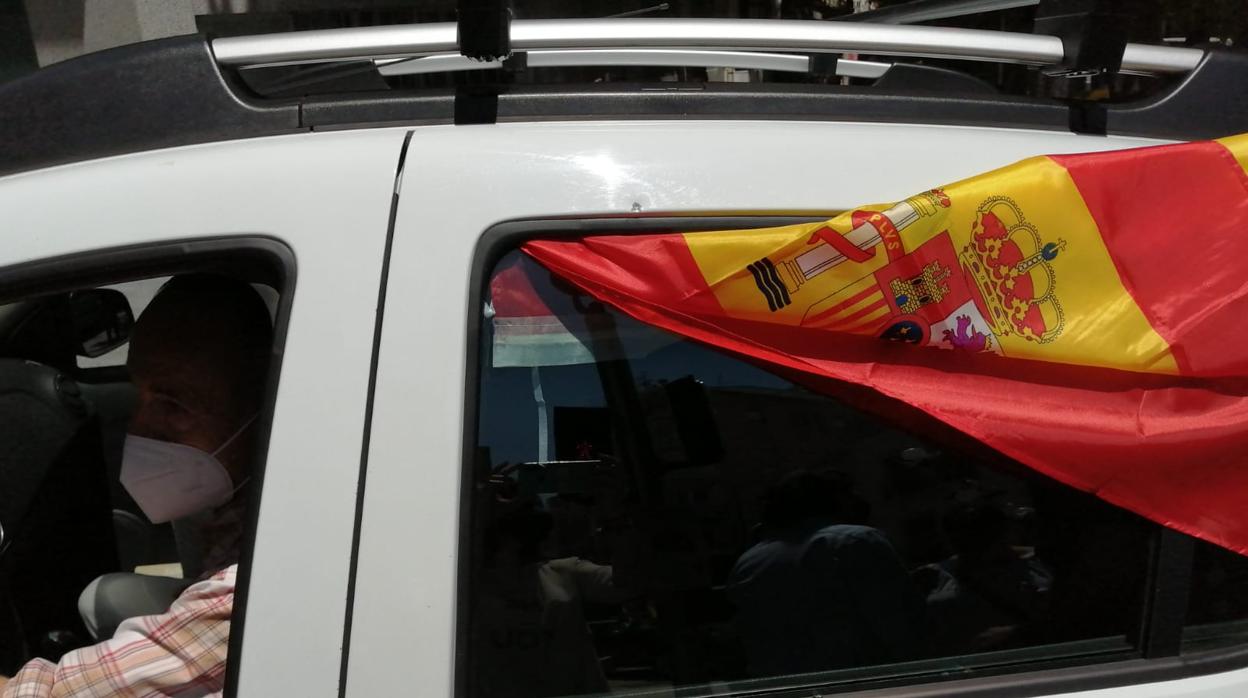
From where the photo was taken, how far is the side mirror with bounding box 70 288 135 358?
2078 mm

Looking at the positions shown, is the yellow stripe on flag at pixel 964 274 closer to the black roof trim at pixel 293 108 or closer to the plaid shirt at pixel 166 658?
the black roof trim at pixel 293 108

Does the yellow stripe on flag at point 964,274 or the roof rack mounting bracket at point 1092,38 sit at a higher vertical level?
the roof rack mounting bracket at point 1092,38

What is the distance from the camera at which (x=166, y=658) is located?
1.59m

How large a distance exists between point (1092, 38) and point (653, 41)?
2.18 feet

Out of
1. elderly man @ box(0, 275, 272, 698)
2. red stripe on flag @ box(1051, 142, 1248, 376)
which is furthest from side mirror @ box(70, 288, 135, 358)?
red stripe on flag @ box(1051, 142, 1248, 376)

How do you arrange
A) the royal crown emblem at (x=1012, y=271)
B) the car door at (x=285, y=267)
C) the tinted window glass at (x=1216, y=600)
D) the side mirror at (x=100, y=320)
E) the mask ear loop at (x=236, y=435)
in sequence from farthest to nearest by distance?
the side mirror at (x=100, y=320) < the mask ear loop at (x=236, y=435) < the tinted window glass at (x=1216, y=600) < the royal crown emblem at (x=1012, y=271) < the car door at (x=285, y=267)

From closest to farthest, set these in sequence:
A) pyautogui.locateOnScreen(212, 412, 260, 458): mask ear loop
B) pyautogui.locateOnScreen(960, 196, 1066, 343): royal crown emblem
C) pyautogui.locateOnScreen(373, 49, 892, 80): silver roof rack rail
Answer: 1. pyautogui.locateOnScreen(960, 196, 1066, 343): royal crown emblem
2. pyautogui.locateOnScreen(212, 412, 260, 458): mask ear loop
3. pyautogui.locateOnScreen(373, 49, 892, 80): silver roof rack rail

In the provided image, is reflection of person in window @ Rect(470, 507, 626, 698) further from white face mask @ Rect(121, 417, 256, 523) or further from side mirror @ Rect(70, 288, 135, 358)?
side mirror @ Rect(70, 288, 135, 358)

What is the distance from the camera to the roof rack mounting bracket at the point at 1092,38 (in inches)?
63.2

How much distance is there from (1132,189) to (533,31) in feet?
2.86

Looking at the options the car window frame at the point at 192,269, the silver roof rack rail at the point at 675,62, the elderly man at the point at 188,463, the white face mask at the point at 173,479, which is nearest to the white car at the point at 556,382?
the car window frame at the point at 192,269

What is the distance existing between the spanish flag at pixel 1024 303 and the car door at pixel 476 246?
0.06 meters

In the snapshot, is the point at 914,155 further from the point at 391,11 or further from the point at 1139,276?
the point at 391,11

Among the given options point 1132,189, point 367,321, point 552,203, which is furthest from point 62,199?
point 1132,189
